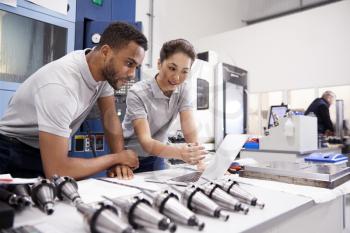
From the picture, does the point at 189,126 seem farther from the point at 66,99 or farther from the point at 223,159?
the point at 66,99

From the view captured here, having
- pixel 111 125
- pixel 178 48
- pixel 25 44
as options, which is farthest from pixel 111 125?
pixel 25 44

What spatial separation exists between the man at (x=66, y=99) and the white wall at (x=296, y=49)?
3950 mm

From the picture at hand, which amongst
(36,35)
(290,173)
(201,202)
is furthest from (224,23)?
(201,202)

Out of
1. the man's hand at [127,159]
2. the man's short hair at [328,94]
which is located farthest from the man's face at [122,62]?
the man's short hair at [328,94]

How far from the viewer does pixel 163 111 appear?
1.40m

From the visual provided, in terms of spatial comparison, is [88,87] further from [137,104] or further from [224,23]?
[224,23]

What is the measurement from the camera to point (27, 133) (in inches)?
42.7

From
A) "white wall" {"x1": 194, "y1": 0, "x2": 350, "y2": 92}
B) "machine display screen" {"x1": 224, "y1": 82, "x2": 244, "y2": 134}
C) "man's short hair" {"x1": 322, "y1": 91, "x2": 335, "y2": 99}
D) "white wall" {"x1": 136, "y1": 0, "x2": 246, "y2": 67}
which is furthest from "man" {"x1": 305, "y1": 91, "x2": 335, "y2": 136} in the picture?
"white wall" {"x1": 136, "y1": 0, "x2": 246, "y2": 67}

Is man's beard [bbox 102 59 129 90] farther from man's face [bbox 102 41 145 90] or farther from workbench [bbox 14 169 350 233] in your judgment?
workbench [bbox 14 169 350 233]

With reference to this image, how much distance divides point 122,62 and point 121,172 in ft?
1.38

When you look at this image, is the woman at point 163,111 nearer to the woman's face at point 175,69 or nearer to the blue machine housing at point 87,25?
the woman's face at point 175,69

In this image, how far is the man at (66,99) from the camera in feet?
3.06

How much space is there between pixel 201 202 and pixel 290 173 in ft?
1.74

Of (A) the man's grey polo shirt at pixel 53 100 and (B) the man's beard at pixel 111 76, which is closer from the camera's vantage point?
(A) the man's grey polo shirt at pixel 53 100
